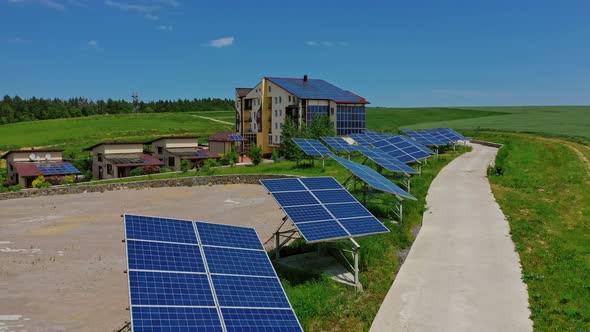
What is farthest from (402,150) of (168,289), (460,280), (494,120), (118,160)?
(494,120)

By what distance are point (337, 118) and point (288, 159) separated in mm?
16401

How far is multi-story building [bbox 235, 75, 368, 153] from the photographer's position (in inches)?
2948

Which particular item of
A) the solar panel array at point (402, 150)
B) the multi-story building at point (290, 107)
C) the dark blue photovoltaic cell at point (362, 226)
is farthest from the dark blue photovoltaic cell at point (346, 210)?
the multi-story building at point (290, 107)

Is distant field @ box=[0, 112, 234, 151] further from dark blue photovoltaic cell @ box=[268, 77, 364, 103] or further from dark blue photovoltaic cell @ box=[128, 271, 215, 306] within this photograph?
dark blue photovoltaic cell @ box=[128, 271, 215, 306]

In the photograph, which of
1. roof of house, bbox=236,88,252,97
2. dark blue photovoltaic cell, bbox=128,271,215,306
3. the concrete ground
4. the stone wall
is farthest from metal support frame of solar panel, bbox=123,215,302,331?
roof of house, bbox=236,88,252,97

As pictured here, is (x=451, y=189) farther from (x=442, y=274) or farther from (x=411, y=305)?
(x=411, y=305)

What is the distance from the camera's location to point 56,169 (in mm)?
59781

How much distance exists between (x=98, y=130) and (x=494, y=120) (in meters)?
108

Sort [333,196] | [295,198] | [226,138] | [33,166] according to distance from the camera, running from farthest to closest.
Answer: [226,138]
[33,166]
[333,196]
[295,198]

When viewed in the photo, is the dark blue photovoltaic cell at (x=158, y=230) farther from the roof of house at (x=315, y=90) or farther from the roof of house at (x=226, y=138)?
the roof of house at (x=226, y=138)

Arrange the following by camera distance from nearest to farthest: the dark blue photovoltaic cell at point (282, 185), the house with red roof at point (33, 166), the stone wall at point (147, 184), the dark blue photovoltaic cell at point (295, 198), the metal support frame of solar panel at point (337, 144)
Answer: the dark blue photovoltaic cell at point (295, 198)
the dark blue photovoltaic cell at point (282, 185)
the stone wall at point (147, 184)
the metal support frame of solar panel at point (337, 144)
the house with red roof at point (33, 166)

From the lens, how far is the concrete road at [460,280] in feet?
43.8

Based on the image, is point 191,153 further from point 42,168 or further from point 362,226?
point 362,226

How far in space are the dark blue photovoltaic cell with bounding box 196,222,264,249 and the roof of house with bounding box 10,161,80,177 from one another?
2083 inches
